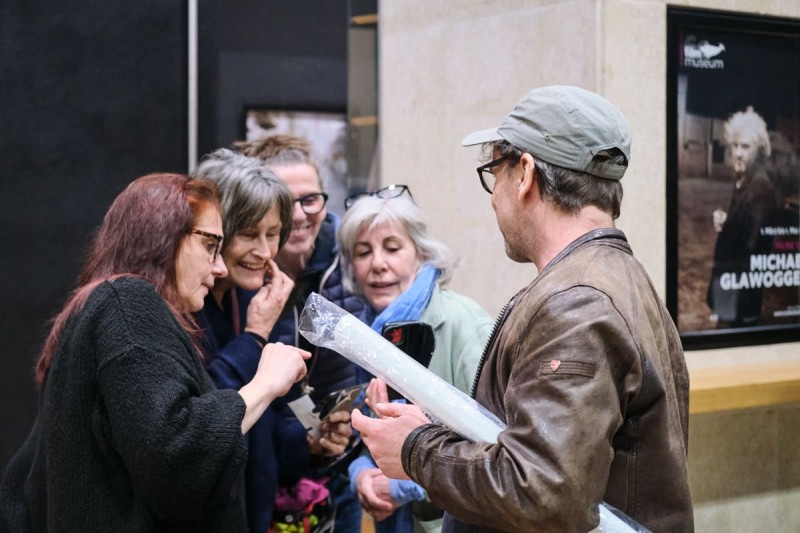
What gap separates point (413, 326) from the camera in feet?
9.39

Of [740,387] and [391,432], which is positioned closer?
[391,432]

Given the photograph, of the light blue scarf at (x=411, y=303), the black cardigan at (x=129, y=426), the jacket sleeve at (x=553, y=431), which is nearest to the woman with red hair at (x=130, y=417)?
the black cardigan at (x=129, y=426)

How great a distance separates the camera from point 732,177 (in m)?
3.63

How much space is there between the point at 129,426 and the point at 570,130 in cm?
102

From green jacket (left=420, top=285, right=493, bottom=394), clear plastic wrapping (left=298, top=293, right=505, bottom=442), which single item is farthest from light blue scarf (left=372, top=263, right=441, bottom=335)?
clear plastic wrapping (left=298, top=293, right=505, bottom=442)

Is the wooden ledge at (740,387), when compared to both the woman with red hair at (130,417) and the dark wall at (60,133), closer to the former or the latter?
the woman with red hair at (130,417)

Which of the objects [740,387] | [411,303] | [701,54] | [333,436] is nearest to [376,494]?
[333,436]

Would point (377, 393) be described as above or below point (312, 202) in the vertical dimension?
below

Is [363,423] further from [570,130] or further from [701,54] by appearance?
[701,54]

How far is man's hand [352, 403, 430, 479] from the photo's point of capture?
→ 1.90m

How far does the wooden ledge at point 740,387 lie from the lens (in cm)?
331

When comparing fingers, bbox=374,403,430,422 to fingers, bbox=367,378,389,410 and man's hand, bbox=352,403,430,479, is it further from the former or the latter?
fingers, bbox=367,378,389,410

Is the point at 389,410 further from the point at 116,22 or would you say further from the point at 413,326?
the point at 116,22

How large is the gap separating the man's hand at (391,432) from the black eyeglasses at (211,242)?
0.71 m
